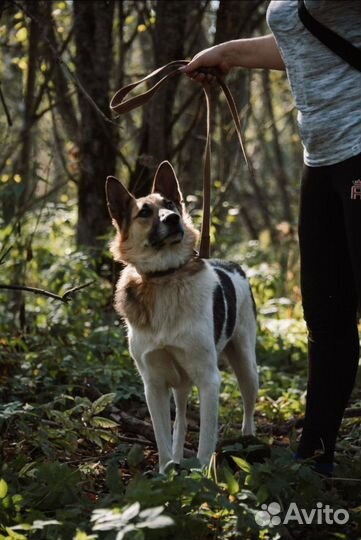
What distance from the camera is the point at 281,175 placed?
18344 mm

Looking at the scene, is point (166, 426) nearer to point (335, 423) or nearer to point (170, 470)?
point (335, 423)

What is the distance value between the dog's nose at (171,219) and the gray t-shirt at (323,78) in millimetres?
1238

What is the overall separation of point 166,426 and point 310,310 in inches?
45.6

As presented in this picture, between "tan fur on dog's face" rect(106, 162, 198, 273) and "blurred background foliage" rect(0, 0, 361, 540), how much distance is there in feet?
1.21

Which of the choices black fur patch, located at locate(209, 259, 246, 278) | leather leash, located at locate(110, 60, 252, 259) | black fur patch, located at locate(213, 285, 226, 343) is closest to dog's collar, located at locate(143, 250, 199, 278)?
leather leash, located at locate(110, 60, 252, 259)

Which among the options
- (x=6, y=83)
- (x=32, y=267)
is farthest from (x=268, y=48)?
(x=6, y=83)

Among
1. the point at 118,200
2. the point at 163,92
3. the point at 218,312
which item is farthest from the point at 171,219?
the point at 163,92

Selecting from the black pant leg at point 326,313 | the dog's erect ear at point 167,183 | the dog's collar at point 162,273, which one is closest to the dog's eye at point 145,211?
the dog's erect ear at point 167,183

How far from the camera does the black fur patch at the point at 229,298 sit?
512cm

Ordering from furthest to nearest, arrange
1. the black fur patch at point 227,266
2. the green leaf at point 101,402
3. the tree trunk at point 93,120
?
1. the tree trunk at point 93,120
2. the black fur patch at point 227,266
3. the green leaf at point 101,402

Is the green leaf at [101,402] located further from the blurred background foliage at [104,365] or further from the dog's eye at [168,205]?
the dog's eye at [168,205]

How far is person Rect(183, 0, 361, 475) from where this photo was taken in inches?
137

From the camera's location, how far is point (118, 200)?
16.4 feet

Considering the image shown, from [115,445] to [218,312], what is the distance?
1044 millimetres
